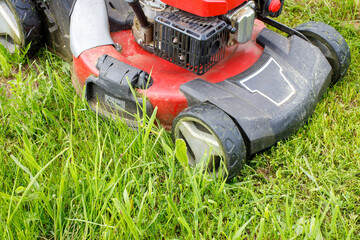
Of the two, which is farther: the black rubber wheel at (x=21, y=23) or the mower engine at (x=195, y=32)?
the black rubber wheel at (x=21, y=23)

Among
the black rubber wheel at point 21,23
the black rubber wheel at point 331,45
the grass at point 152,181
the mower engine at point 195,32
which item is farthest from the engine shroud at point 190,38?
the black rubber wheel at point 21,23

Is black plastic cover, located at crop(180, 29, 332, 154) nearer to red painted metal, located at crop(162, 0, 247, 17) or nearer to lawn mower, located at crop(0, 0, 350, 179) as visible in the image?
lawn mower, located at crop(0, 0, 350, 179)

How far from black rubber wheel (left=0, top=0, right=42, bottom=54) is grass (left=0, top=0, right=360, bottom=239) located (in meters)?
0.24

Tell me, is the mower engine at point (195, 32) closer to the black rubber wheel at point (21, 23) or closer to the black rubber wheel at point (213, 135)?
the black rubber wheel at point (213, 135)

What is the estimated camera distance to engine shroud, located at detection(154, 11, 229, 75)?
1446mm

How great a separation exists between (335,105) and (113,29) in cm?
99

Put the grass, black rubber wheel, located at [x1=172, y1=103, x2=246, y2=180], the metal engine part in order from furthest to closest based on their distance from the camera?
the metal engine part
black rubber wheel, located at [x1=172, y1=103, x2=246, y2=180]
the grass

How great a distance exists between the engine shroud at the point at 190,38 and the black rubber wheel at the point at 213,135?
0.17 meters

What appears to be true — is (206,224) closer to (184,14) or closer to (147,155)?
(147,155)

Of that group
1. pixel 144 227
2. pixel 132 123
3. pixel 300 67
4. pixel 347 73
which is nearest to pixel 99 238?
pixel 144 227

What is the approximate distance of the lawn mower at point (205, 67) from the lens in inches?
57.0

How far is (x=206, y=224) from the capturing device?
1.33 m

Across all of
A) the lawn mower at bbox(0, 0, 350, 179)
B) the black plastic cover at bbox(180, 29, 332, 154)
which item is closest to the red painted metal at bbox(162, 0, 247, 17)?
the lawn mower at bbox(0, 0, 350, 179)

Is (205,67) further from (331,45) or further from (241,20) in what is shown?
(331,45)
